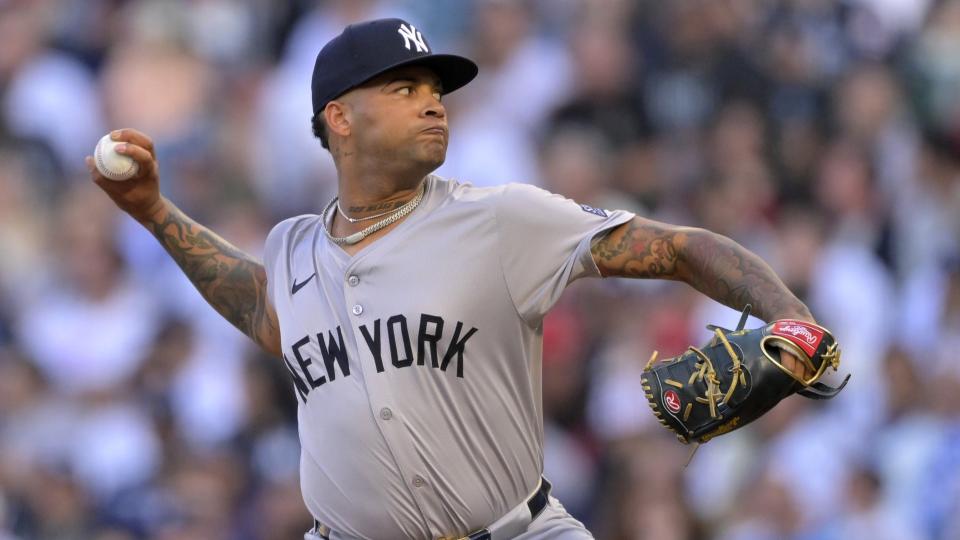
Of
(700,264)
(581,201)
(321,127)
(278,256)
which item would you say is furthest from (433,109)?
(581,201)

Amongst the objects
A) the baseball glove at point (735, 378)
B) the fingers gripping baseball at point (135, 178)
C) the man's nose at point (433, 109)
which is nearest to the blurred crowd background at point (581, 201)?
the fingers gripping baseball at point (135, 178)

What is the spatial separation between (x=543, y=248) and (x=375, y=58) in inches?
29.6

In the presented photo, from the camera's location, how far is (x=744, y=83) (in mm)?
9719

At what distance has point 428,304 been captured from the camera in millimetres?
4578

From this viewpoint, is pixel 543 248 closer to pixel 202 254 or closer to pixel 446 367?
pixel 446 367

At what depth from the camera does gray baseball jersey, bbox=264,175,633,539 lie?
4.57 m

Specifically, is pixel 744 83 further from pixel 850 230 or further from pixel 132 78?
pixel 132 78

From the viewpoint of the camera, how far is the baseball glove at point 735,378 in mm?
4016

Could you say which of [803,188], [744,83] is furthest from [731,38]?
[803,188]

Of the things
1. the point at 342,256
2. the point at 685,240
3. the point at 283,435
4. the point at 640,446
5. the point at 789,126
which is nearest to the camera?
the point at 685,240

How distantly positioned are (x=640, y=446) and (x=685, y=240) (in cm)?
379

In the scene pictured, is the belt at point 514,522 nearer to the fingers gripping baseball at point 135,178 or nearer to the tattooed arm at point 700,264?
the tattooed arm at point 700,264

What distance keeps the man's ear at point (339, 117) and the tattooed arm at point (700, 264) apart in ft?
2.88

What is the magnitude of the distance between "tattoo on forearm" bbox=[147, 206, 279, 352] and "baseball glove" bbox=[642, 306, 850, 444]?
1454 millimetres
